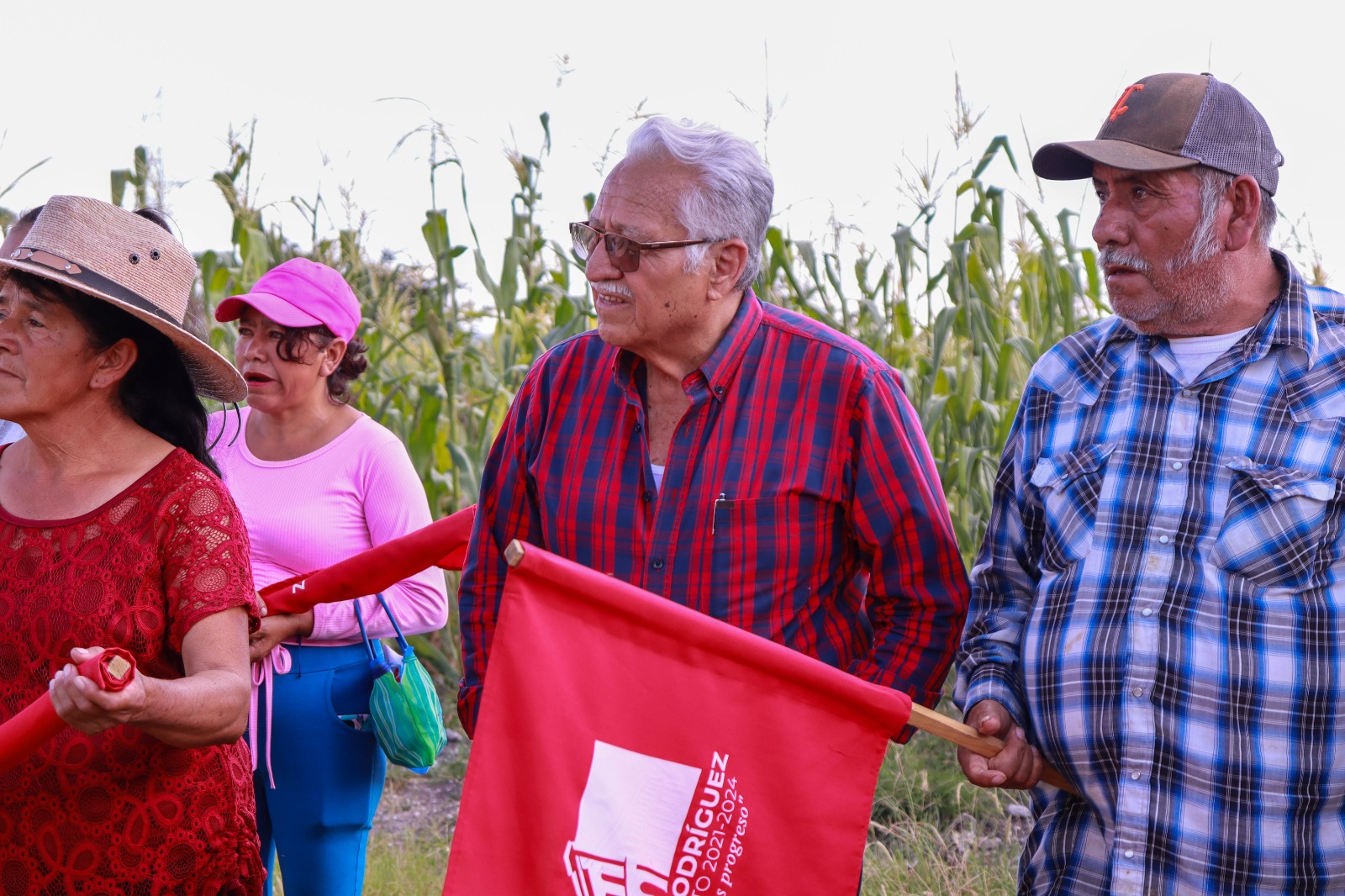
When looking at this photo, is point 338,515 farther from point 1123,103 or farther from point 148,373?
point 1123,103

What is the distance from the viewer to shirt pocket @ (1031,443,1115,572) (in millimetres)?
2512

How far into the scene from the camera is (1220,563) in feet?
7.68

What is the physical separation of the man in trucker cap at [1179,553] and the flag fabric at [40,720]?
146cm

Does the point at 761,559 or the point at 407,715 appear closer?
the point at 761,559

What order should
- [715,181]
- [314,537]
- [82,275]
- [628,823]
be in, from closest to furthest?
1. [628,823]
2. [82,275]
3. [715,181]
4. [314,537]

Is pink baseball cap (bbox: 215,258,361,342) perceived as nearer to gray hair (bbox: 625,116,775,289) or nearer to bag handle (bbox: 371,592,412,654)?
bag handle (bbox: 371,592,412,654)

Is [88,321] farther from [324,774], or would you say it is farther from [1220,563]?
[1220,563]

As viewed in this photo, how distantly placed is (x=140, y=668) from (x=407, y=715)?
3.22ft

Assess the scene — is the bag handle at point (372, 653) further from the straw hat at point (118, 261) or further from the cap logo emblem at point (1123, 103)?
the cap logo emblem at point (1123, 103)

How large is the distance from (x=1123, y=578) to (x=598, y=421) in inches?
41.6

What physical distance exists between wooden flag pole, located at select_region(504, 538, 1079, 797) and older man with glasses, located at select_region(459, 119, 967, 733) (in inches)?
6.9

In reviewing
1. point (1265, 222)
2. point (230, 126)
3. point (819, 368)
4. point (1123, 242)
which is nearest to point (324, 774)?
point (819, 368)

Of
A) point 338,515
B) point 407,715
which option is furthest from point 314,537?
point 407,715

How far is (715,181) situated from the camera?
8.78 feet
